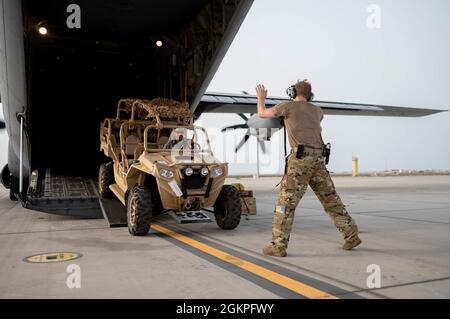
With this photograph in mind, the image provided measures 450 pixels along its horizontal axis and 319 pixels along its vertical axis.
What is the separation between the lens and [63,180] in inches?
406

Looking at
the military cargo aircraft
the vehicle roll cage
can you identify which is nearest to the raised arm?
the vehicle roll cage

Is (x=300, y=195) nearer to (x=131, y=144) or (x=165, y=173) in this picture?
(x=165, y=173)

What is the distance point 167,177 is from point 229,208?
123 cm

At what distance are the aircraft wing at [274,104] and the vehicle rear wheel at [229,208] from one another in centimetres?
861

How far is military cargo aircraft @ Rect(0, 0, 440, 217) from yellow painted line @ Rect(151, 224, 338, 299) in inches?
142

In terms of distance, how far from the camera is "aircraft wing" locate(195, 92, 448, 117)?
15.9m

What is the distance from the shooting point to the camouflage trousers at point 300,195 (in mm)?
4898

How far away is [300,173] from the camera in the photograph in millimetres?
4961

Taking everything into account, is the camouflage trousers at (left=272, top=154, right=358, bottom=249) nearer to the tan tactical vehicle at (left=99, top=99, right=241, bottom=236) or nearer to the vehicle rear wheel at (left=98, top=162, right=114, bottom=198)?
the tan tactical vehicle at (left=99, top=99, right=241, bottom=236)


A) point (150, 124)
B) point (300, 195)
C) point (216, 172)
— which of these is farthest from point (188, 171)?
point (150, 124)

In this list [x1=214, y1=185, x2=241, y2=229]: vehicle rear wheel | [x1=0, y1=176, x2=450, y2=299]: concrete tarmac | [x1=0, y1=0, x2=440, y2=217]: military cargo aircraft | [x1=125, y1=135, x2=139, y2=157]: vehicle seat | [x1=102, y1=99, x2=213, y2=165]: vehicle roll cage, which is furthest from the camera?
[x1=0, y1=0, x2=440, y2=217]: military cargo aircraft

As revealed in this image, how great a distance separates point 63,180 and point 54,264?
6167 millimetres
